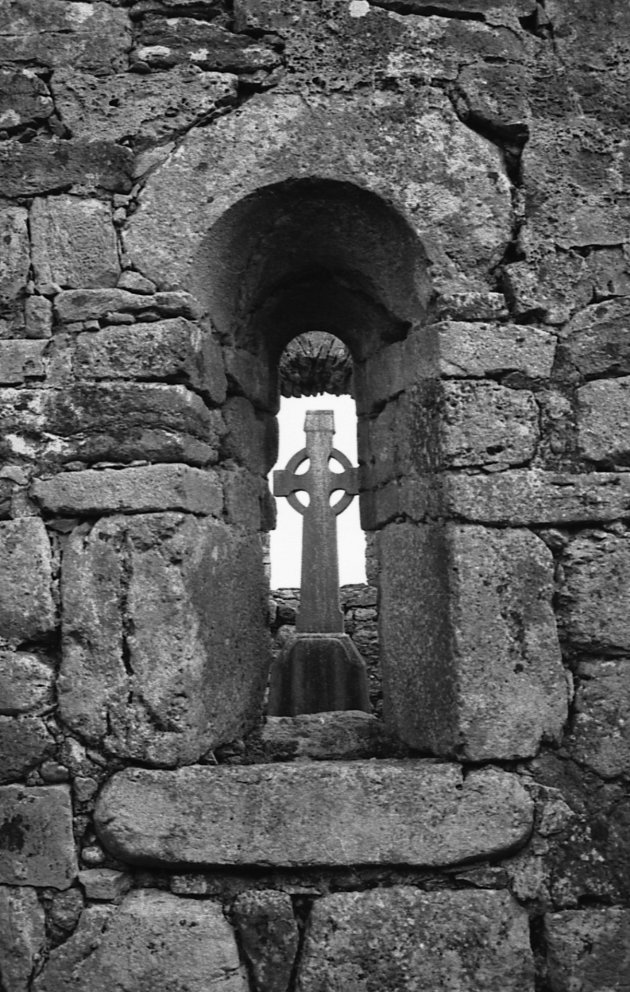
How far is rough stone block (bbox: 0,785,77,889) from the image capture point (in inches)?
108

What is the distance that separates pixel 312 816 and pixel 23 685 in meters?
0.99

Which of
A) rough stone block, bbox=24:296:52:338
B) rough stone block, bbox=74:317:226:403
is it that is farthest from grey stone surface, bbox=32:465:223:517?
rough stone block, bbox=24:296:52:338

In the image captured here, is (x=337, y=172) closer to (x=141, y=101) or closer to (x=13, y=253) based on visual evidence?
(x=141, y=101)

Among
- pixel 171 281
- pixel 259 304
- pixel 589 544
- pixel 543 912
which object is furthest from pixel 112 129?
pixel 543 912

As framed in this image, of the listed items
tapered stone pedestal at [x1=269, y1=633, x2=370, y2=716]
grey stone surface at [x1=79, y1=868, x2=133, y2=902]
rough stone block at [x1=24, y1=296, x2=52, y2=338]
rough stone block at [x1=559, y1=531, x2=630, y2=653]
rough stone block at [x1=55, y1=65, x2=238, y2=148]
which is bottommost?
grey stone surface at [x1=79, y1=868, x2=133, y2=902]

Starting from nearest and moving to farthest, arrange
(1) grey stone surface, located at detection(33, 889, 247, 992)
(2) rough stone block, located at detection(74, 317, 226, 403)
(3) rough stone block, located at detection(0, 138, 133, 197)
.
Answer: (1) grey stone surface, located at detection(33, 889, 247, 992)
(2) rough stone block, located at detection(74, 317, 226, 403)
(3) rough stone block, located at detection(0, 138, 133, 197)

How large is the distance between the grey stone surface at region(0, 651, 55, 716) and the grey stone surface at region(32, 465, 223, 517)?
0.49 meters

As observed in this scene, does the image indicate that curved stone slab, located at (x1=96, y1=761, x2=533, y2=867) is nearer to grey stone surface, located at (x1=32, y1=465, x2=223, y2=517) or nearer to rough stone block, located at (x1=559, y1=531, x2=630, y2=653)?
rough stone block, located at (x1=559, y1=531, x2=630, y2=653)

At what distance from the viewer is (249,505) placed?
3.35 metres

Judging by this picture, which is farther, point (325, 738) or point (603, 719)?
point (325, 738)

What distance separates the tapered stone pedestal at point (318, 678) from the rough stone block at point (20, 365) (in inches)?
82.9

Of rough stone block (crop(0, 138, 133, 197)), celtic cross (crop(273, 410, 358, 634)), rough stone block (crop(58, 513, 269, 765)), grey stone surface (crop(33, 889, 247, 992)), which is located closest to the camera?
grey stone surface (crop(33, 889, 247, 992))

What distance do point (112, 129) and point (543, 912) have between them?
9.47ft

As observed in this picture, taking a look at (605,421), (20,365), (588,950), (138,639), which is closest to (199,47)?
(20,365)
